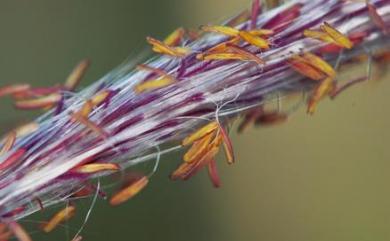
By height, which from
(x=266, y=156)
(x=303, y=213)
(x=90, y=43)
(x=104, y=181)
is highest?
(x=90, y=43)

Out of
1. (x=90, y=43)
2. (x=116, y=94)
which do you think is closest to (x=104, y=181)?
(x=116, y=94)

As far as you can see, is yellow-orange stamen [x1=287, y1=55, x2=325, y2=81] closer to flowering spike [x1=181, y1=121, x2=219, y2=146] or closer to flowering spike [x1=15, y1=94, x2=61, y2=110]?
flowering spike [x1=181, y1=121, x2=219, y2=146]

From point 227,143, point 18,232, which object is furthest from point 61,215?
point 227,143

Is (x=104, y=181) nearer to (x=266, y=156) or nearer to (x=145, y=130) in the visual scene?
(x=145, y=130)

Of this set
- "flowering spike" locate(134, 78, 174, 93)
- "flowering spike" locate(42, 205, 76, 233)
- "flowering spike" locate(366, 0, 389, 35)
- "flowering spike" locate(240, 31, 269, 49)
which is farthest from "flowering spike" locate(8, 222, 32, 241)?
"flowering spike" locate(366, 0, 389, 35)

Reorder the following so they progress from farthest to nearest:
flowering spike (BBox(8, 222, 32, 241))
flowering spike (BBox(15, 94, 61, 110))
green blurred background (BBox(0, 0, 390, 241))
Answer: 1. green blurred background (BBox(0, 0, 390, 241))
2. flowering spike (BBox(15, 94, 61, 110))
3. flowering spike (BBox(8, 222, 32, 241))

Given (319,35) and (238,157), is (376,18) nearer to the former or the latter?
(319,35)

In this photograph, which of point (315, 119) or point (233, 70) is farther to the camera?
A: point (315, 119)
